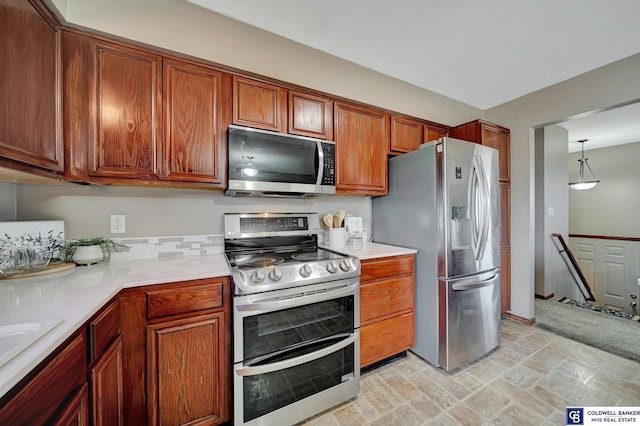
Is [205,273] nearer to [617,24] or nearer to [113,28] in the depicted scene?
[113,28]

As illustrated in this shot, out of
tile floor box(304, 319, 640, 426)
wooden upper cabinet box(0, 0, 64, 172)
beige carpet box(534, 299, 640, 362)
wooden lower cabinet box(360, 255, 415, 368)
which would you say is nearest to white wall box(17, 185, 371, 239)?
wooden upper cabinet box(0, 0, 64, 172)

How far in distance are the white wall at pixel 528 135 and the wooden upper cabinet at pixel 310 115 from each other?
7.35 feet

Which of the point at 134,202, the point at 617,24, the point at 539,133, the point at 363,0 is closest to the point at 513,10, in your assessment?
the point at 617,24

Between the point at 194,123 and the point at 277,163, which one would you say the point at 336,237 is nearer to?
the point at 277,163

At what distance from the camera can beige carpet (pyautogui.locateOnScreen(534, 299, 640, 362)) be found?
2.21 metres

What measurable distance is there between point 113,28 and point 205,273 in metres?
1.56

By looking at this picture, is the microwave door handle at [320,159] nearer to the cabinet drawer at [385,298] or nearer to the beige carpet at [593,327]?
the cabinet drawer at [385,298]

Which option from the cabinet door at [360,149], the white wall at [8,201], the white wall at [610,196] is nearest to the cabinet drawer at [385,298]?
the cabinet door at [360,149]

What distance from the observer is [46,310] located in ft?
2.77

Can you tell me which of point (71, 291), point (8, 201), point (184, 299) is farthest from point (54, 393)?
point (8, 201)

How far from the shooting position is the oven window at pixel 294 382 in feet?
4.43

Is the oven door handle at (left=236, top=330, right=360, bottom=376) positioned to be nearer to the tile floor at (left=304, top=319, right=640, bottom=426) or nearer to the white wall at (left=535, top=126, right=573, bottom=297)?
the tile floor at (left=304, top=319, right=640, bottom=426)

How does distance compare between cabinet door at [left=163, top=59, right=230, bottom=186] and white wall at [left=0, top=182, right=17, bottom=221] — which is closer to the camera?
white wall at [left=0, top=182, right=17, bottom=221]

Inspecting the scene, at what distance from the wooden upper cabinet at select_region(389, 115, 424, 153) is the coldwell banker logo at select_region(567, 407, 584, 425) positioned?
84.3 inches
